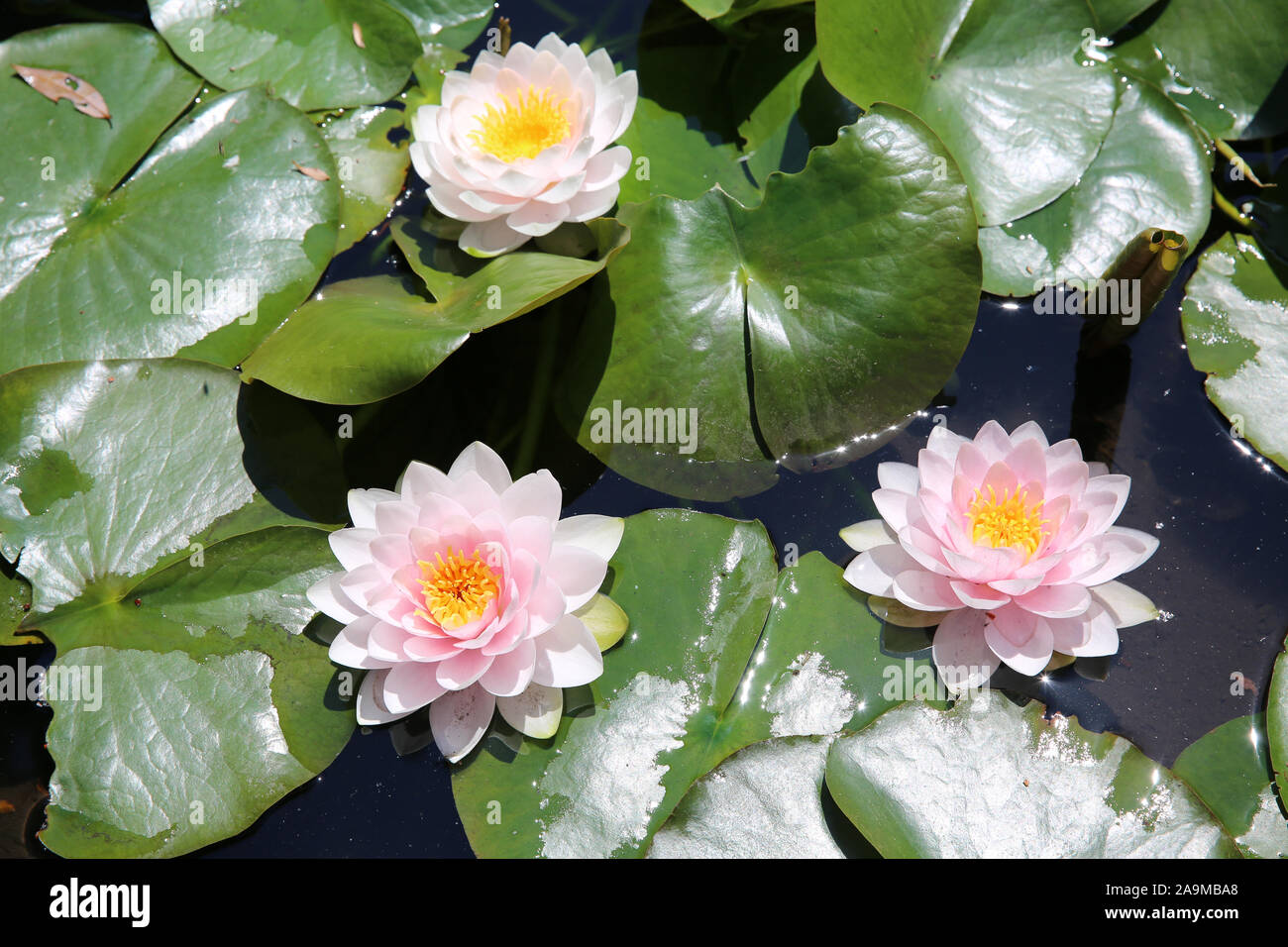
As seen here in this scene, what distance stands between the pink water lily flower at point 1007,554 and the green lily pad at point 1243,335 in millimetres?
687

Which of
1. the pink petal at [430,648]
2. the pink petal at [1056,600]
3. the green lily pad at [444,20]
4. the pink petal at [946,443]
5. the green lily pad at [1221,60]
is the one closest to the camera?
the pink petal at [430,648]

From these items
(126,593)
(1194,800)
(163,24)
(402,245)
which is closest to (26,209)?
(163,24)

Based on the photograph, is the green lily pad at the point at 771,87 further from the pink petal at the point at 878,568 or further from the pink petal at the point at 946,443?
the pink petal at the point at 878,568

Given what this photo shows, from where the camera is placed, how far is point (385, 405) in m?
2.89

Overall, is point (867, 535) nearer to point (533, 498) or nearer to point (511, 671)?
point (533, 498)

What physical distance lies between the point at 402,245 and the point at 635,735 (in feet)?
6.18

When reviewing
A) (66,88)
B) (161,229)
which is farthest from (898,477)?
(66,88)

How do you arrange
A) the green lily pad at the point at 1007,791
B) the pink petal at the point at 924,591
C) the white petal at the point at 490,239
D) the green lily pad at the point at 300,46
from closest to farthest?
1. the green lily pad at the point at 1007,791
2. the pink petal at the point at 924,591
3. the white petal at the point at 490,239
4. the green lily pad at the point at 300,46

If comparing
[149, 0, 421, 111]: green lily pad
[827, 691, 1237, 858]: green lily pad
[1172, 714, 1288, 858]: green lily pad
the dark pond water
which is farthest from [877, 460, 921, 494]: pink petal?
[149, 0, 421, 111]: green lily pad

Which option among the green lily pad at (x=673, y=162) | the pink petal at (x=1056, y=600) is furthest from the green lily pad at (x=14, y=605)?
the pink petal at (x=1056, y=600)

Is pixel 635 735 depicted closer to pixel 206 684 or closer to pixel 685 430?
pixel 685 430

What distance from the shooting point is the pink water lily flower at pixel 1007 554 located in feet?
7.75

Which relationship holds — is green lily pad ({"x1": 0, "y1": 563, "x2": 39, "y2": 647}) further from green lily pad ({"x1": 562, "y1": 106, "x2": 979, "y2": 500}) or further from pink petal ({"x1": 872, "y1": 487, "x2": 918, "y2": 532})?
pink petal ({"x1": 872, "y1": 487, "x2": 918, "y2": 532})

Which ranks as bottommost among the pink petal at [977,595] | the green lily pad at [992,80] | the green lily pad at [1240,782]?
the green lily pad at [1240,782]
